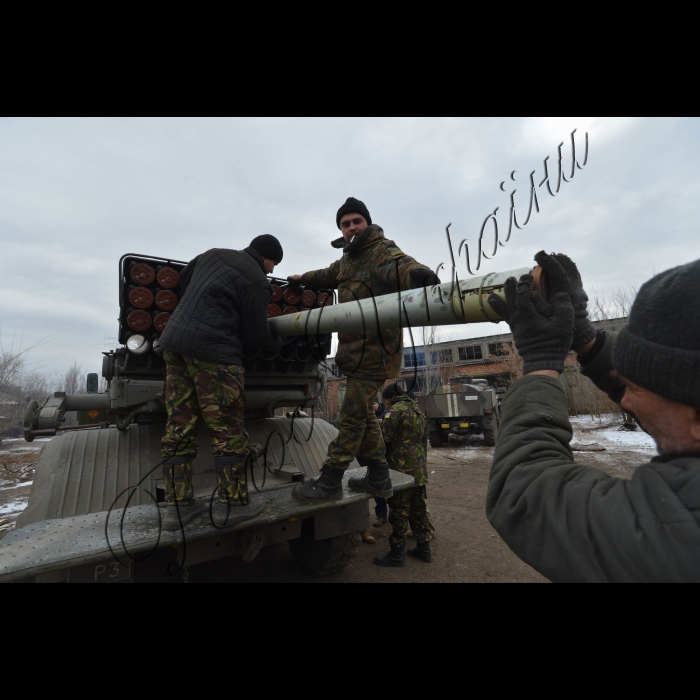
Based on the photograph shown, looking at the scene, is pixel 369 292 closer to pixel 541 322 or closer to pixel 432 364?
pixel 541 322

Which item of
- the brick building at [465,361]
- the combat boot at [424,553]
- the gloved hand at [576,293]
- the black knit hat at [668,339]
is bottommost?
the combat boot at [424,553]

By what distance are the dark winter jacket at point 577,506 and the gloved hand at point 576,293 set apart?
0.30m

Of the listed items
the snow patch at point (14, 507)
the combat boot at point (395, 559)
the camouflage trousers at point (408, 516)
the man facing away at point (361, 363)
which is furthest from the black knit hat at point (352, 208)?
the snow patch at point (14, 507)

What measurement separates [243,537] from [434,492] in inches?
222

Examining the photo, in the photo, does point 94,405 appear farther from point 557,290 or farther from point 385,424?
point 557,290

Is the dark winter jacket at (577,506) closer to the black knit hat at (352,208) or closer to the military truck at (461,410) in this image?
the black knit hat at (352,208)

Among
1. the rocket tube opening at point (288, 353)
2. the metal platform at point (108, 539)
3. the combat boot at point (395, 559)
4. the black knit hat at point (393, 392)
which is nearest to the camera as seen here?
the metal platform at point (108, 539)

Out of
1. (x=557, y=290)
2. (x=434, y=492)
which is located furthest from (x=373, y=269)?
(x=434, y=492)

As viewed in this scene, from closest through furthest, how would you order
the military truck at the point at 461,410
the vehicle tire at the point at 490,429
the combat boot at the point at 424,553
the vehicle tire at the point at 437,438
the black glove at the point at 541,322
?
the black glove at the point at 541,322 → the combat boot at the point at 424,553 → the military truck at the point at 461,410 → the vehicle tire at the point at 490,429 → the vehicle tire at the point at 437,438

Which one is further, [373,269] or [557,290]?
[373,269]

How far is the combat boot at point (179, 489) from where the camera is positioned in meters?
2.57

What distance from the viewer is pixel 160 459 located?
352 centimetres

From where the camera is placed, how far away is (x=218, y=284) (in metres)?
2.68

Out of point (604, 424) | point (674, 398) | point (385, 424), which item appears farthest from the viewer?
Result: point (604, 424)
